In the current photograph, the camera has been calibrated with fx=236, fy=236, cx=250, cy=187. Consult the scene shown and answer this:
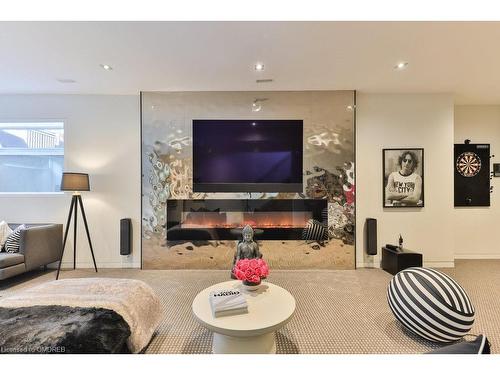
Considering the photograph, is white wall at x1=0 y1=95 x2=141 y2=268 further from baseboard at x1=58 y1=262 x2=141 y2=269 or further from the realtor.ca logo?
the realtor.ca logo

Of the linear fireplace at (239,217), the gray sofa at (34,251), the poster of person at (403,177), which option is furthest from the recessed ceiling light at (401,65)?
the gray sofa at (34,251)

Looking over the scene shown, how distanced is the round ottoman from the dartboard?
10.5ft

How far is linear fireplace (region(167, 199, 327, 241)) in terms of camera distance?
3576mm

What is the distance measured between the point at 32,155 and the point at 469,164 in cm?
715

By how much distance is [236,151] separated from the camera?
3600 mm

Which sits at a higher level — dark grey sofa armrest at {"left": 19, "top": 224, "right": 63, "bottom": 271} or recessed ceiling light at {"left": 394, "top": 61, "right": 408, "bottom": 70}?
recessed ceiling light at {"left": 394, "top": 61, "right": 408, "bottom": 70}

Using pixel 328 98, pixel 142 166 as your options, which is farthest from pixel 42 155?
pixel 328 98

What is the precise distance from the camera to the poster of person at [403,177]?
3.56m

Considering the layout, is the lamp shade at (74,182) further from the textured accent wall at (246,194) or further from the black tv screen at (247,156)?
the black tv screen at (247,156)

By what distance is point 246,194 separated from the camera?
11.7 feet

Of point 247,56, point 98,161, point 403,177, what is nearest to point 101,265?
A: point 98,161

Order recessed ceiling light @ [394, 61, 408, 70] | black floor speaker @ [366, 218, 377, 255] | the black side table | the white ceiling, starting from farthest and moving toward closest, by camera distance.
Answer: black floor speaker @ [366, 218, 377, 255]
the black side table
recessed ceiling light @ [394, 61, 408, 70]
the white ceiling

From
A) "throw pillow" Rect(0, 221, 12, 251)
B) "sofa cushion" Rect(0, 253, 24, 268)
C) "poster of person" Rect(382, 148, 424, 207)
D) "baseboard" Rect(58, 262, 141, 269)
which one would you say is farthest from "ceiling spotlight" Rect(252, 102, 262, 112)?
"throw pillow" Rect(0, 221, 12, 251)

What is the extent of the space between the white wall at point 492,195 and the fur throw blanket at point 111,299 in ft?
15.8
